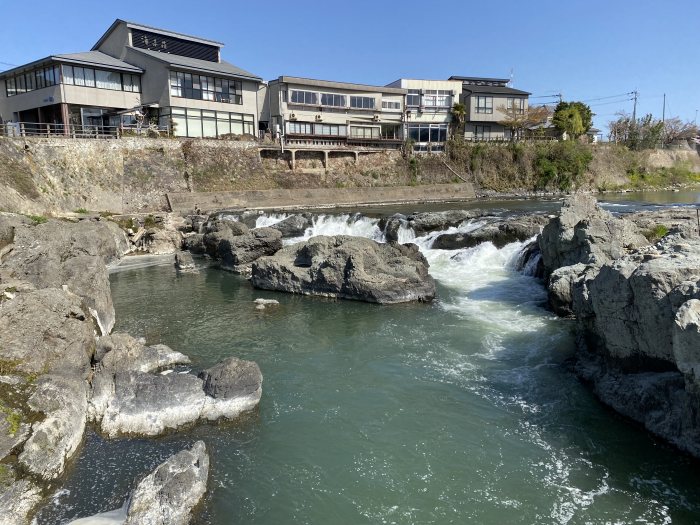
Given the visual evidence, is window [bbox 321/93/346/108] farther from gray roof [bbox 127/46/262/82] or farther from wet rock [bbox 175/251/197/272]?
wet rock [bbox 175/251/197/272]

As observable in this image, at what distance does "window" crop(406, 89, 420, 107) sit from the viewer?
60750 mm

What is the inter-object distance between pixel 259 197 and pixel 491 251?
76.6 feet

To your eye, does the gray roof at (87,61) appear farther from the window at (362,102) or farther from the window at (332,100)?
the window at (362,102)

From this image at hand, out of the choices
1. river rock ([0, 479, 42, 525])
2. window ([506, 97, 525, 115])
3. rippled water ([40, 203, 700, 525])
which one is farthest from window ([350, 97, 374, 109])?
river rock ([0, 479, 42, 525])

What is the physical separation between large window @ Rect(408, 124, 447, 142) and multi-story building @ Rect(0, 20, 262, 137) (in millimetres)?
19449

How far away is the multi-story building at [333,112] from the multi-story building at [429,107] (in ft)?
5.10

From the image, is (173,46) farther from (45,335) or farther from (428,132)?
(45,335)

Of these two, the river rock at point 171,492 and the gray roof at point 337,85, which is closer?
the river rock at point 171,492

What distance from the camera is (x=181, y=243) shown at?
101ft

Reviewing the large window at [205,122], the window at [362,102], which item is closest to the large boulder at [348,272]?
the large window at [205,122]

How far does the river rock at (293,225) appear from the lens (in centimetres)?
3269

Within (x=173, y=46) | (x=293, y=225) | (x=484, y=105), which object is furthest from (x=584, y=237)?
(x=484, y=105)

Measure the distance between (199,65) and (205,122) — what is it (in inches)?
204

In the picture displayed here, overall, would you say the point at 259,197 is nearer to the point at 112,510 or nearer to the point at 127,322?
the point at 127,322
